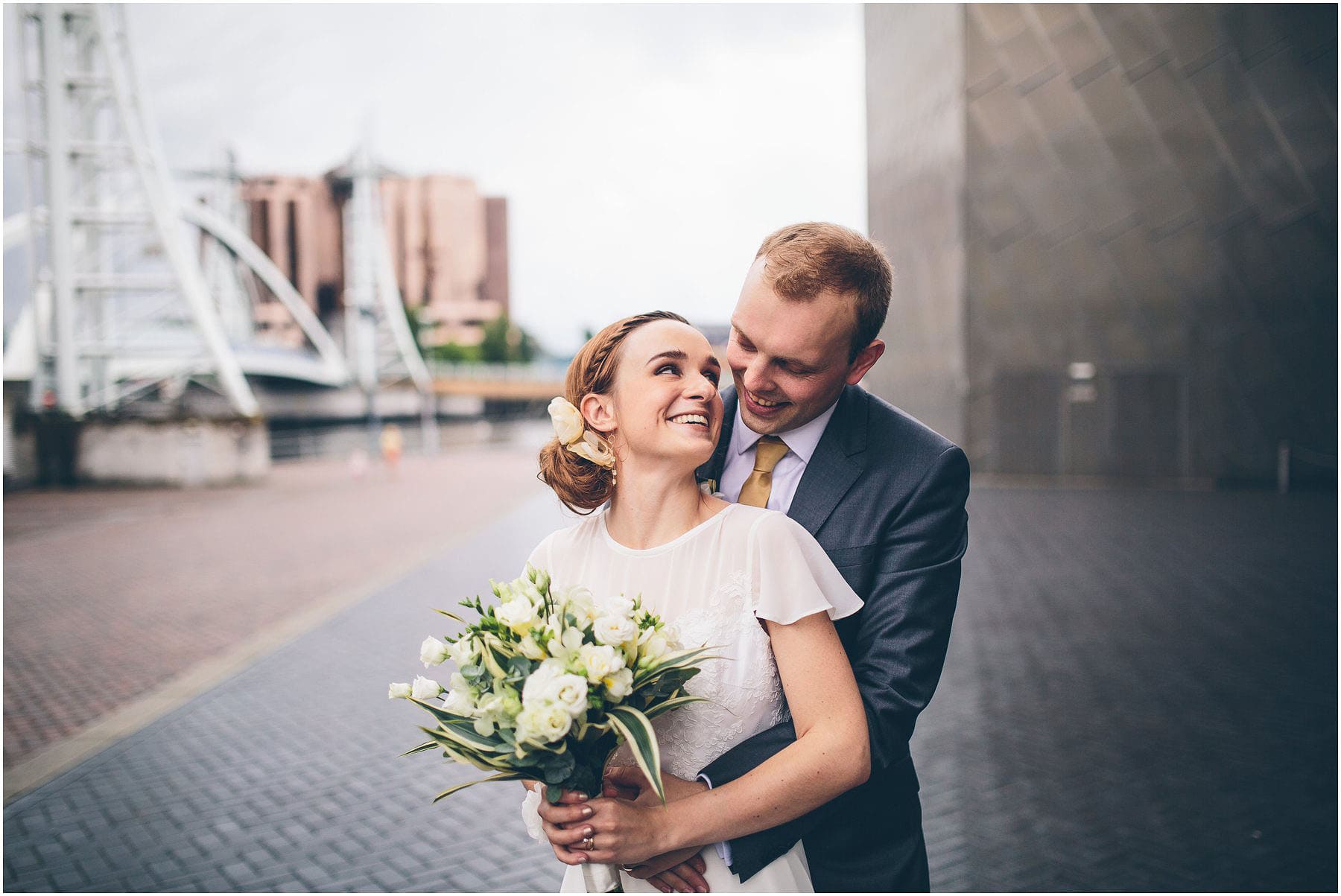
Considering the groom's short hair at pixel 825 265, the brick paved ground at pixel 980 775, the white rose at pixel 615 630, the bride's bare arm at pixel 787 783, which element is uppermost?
the groom's short hair at pixel 825 265

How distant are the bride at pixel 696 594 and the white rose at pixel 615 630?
23cm

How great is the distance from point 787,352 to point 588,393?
0.37 metres

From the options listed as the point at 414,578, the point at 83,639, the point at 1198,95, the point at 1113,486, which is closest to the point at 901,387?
the point at 1113,486

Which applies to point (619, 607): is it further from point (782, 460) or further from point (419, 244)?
point (419, 244)

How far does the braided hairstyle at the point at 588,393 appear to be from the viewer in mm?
1861

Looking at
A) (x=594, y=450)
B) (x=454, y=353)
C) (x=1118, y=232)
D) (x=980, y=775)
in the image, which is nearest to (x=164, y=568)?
(x=980, y=775)

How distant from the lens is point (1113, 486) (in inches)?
749

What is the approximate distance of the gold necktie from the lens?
2027 millimetres

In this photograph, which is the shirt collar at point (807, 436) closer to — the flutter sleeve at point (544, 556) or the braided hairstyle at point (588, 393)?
the braided hairstyle at point (588, 393)

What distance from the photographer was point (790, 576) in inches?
67.5

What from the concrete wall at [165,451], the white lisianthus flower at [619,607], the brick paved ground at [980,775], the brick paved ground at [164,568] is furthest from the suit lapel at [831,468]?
the concrete wall at [165,451]

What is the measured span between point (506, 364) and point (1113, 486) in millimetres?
64186

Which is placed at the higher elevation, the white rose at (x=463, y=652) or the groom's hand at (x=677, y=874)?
the white rose at (x=463, y=652)

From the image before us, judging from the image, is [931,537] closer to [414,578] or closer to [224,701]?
[224,701]
